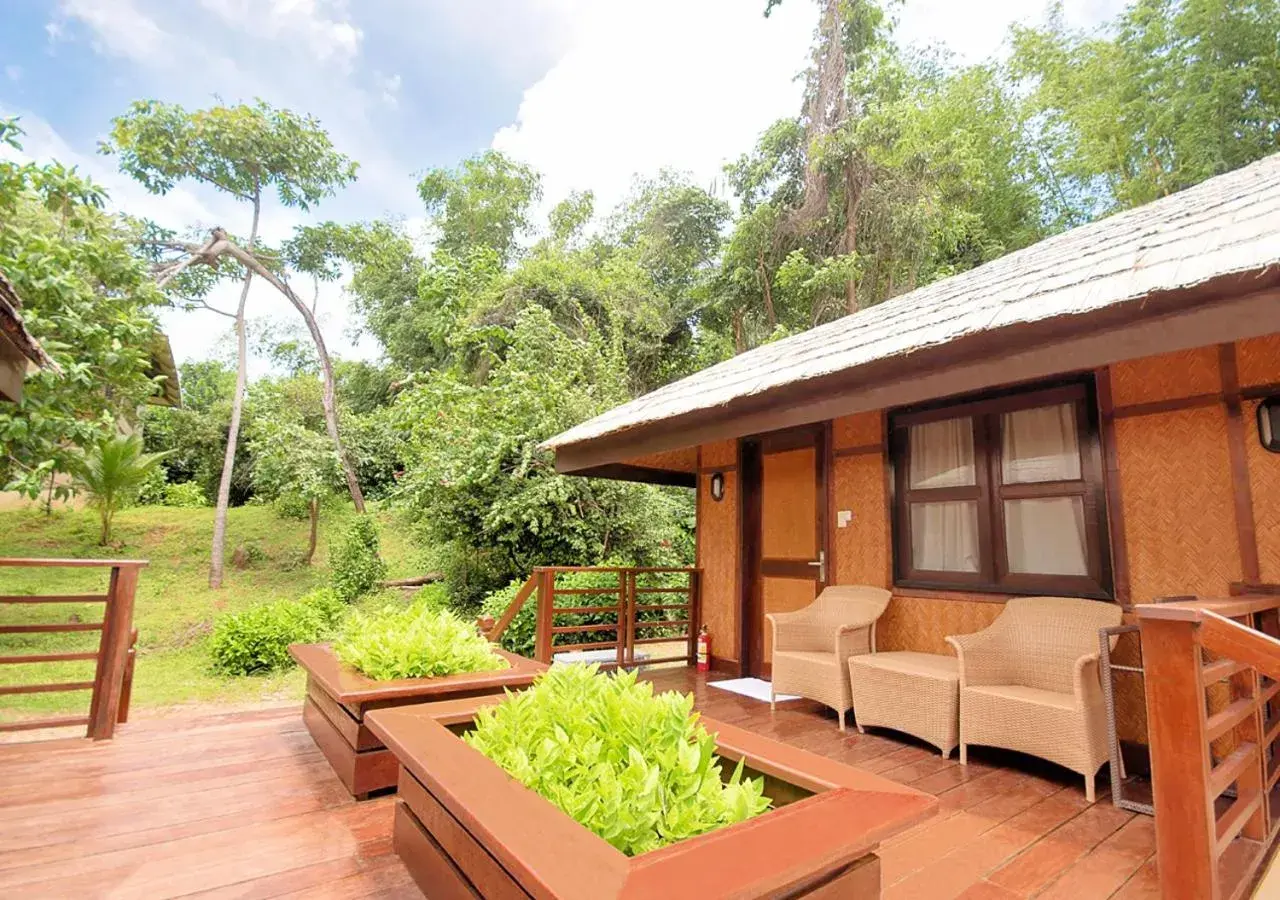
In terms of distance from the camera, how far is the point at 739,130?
14.3 metres

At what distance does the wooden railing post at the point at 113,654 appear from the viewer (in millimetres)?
3180

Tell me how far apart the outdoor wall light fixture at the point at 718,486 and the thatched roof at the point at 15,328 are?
494 centimetres

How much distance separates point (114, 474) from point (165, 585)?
2.02 m

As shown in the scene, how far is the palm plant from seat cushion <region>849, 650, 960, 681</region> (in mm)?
11559

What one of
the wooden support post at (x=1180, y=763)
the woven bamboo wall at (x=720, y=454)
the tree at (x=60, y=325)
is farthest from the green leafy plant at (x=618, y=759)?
the tree at (x=60, y=325)

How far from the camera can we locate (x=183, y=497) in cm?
1433

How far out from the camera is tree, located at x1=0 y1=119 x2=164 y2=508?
521 cm

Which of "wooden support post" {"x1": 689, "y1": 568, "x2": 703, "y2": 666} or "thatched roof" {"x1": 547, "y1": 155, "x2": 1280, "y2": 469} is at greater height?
"thatched roof" {"x1": 547, "y1": 155, "x2": 1280, "y2": 469}

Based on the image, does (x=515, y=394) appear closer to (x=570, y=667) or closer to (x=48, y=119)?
(x=570, y=667)

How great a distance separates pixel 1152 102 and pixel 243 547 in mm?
18229

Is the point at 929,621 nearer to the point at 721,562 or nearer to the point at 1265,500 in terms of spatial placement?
the point at 1265,500

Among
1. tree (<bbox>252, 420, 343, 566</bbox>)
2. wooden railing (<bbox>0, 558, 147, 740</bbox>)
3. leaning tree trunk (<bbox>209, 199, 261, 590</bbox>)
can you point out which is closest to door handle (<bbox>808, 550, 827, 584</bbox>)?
wooden railing (<bbox>0, 558, 147, 740</bbox>)

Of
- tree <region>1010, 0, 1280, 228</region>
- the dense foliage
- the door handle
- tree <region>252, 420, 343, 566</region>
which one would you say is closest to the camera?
the door handle

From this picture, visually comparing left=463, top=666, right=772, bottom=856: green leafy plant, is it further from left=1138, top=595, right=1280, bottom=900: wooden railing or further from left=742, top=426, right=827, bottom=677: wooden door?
left=742, top=426, right=827, bottom=677: wooden door
